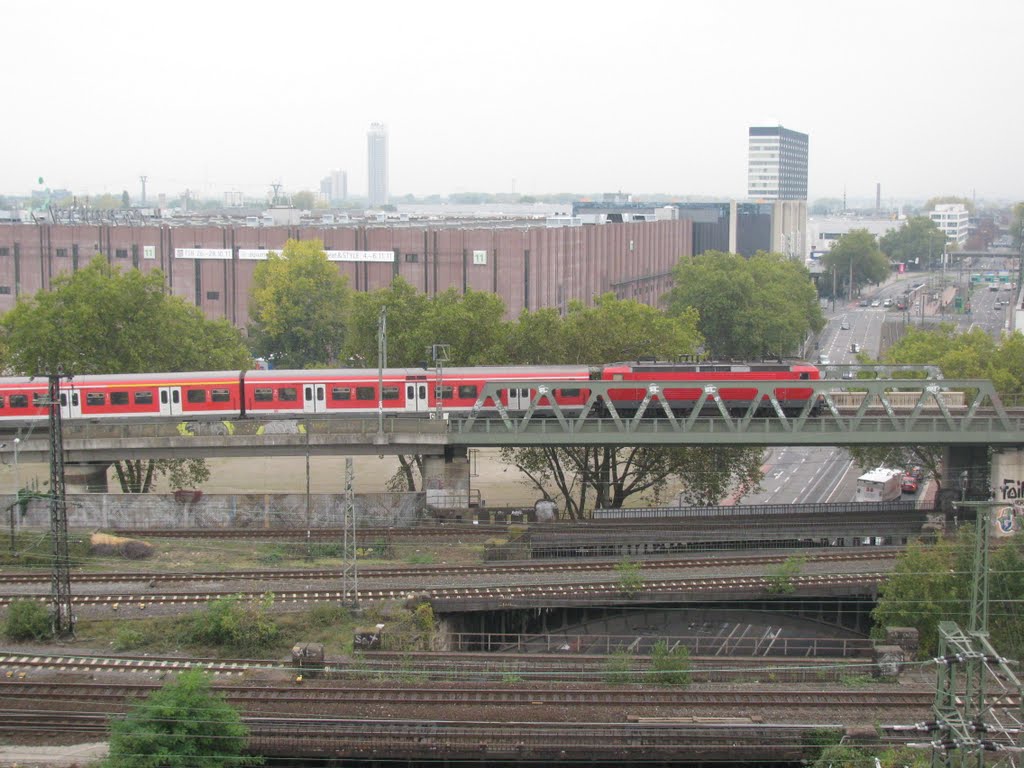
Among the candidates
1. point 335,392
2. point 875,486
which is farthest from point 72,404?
point 875,486

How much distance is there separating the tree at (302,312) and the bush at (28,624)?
Result: 45.0 m

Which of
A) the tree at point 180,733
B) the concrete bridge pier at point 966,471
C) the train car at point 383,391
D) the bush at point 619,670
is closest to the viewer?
the tree at point 180,733

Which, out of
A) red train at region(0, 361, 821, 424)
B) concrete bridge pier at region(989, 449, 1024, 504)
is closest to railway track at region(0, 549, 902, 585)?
concrete bridge pier at region(989, 449, 1024, 504)

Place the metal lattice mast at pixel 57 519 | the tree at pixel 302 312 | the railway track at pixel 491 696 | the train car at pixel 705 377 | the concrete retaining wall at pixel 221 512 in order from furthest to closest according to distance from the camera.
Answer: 1. the tree at pixel 302 312
2. the train car at pixel 705 377
3. the concrete retaining wall at pixel 221 512
4. the metal lattice mast at pixel 57 519
5. the railway track at pixel 491 696

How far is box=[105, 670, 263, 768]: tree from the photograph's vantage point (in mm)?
21125

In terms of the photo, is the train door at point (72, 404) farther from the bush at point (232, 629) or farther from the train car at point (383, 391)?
the bush at point (232, 629)

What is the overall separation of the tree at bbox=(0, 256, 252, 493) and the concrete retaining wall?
652 cm

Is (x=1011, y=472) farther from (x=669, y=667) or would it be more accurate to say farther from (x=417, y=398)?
(x=417, y=398)

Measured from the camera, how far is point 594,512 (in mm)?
42625

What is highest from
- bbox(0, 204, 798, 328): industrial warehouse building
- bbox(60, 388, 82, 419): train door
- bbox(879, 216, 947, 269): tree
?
bbox(879, 216, 947, 269): tree

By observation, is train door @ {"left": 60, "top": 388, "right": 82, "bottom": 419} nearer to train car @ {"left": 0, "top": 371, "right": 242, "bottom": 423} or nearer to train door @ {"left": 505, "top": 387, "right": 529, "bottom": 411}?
train car @ {"left": 0, "top": 371, "right": 242, "bottom": 423}

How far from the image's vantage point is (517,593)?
32.3m

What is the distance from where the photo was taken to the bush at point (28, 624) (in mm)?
29281

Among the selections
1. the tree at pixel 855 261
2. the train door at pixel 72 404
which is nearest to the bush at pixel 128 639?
the train door at pixel 72 404
